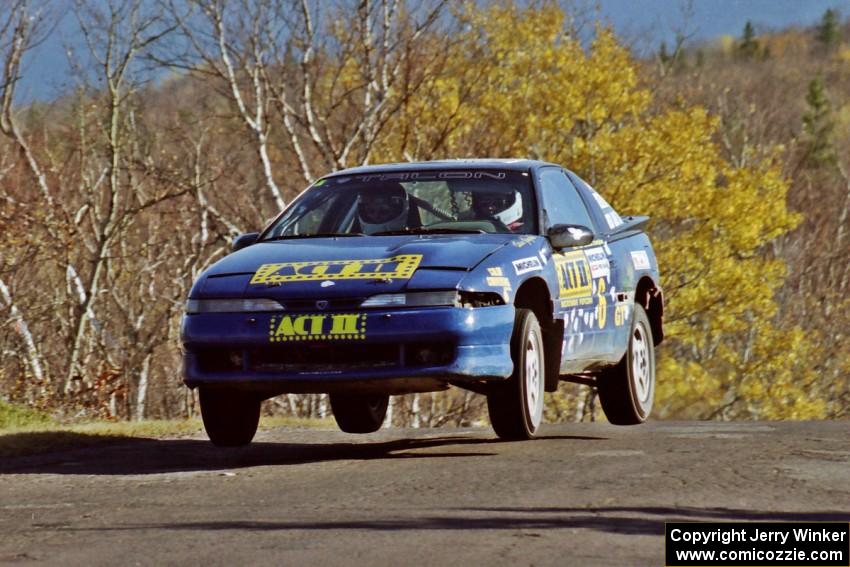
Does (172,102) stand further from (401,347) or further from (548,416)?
(401,347)

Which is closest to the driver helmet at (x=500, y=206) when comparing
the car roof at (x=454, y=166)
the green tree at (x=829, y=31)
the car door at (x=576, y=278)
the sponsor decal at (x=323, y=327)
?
Result: the car door at (x=576, y=278)

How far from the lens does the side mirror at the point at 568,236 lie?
927 cm

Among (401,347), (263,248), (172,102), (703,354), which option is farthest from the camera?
(703,354)

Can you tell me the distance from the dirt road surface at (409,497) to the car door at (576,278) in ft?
1.97

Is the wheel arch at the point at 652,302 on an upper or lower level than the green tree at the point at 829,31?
lower

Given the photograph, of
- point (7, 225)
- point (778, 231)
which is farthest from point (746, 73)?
point (7, 225)

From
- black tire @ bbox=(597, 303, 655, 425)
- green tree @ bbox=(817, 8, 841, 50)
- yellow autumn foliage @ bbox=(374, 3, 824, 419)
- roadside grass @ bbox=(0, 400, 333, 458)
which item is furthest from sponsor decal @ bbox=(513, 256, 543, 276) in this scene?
green tree @ bbox=(817, 8, 841, 50)

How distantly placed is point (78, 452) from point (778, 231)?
27986mm

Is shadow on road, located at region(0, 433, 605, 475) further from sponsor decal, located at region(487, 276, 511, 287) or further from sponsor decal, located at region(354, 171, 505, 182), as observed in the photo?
sponsor decal, located at region(354, 171, 505, 182)

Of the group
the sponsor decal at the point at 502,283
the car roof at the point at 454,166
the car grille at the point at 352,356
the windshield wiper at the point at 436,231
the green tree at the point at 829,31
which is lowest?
the car grille at the point at 352,356

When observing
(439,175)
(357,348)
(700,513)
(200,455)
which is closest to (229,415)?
(200,455)

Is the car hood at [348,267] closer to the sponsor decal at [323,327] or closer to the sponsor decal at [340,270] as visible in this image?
the sponsor decal at [340,270]

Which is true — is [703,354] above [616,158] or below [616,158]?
below

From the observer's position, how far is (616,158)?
35.2 m
